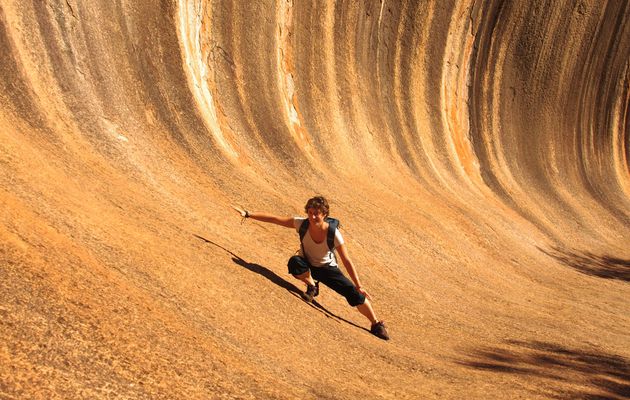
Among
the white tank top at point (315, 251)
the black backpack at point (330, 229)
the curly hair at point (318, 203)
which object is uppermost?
the curly hair at point (318, 203)

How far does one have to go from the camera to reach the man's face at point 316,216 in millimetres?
6066

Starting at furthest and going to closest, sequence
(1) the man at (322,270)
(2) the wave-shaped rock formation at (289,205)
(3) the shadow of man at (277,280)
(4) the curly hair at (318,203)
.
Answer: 1. (3) the shadow of man at (277,280)
2. (1) the man at (322,270)
3. (4) the curly hair at (318,203)
4. (2) the wave-shaped rock formation at (289,205)

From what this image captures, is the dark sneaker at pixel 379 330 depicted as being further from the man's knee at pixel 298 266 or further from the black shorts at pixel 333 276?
the man's knee at pixel 298 266

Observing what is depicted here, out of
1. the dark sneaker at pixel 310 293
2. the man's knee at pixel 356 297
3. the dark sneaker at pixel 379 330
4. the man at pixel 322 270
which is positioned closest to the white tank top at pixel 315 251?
the man at pixel 322 270

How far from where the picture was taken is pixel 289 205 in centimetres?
948

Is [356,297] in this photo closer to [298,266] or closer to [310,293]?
[310,293]

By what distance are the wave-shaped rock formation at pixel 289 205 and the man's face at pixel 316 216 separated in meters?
0.70

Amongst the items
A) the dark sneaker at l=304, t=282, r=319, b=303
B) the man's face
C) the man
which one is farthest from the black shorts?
the man's face

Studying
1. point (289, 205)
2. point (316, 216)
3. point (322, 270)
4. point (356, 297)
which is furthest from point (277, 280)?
point (289, 205)

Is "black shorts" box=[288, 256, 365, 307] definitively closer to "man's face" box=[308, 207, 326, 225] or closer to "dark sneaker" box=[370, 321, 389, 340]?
"dark sneaker" box=[370, 321, 389, 340]

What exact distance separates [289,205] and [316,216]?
339 centimetres

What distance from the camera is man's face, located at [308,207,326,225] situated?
6.07 metres

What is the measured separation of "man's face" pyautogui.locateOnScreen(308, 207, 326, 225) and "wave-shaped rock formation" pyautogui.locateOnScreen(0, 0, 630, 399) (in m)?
0.70

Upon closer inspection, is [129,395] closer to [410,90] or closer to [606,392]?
[606,392]
